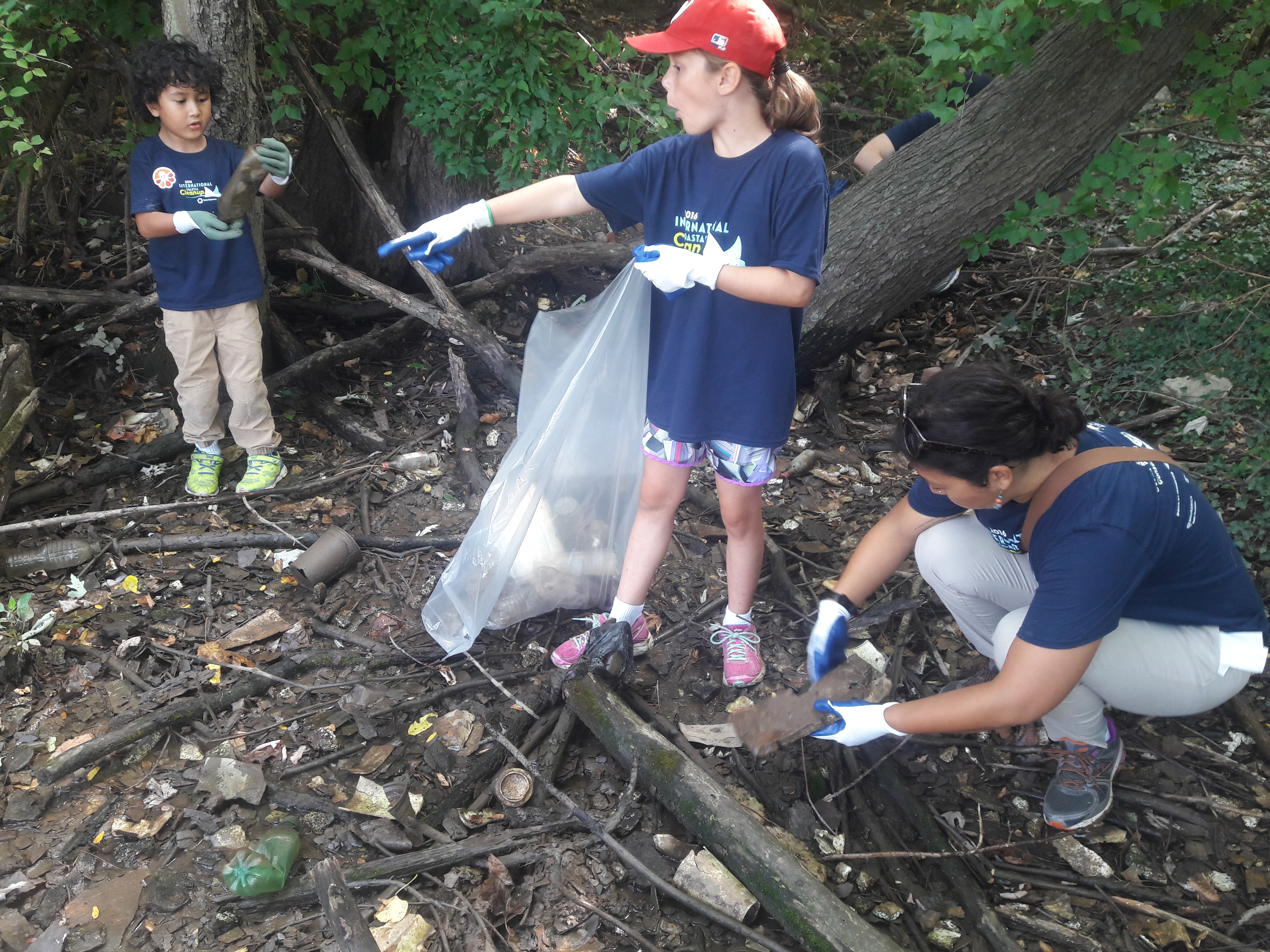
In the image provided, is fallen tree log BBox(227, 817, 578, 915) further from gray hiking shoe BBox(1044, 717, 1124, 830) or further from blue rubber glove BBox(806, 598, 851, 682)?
gray hiking shoe BBox(1044, 717, 1124, 830)

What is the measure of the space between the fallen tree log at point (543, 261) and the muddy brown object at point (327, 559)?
5.71ft

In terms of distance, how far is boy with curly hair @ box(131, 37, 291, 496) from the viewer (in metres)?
2.75

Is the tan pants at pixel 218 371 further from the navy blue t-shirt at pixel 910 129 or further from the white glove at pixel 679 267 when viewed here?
the navy blue t-shirt at pixel 910 129

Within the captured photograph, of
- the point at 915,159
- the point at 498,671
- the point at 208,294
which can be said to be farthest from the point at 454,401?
the point at 915,159

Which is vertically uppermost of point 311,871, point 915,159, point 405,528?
point 915,159

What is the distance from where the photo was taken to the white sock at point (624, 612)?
2.36 meters

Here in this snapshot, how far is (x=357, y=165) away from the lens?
12.5 feet

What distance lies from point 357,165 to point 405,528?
1871 mm

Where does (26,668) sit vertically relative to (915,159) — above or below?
below

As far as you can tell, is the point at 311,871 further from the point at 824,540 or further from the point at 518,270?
the point at 518,270

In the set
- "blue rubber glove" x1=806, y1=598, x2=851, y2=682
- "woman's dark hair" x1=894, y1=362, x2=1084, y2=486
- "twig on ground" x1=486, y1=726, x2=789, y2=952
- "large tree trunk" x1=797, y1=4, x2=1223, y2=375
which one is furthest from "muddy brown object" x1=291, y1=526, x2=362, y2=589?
"large tree trunk" x1=797, y1=4, x2=1223, y2=375

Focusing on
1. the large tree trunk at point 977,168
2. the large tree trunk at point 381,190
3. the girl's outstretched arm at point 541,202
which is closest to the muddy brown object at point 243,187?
the girl's outstretched arm at point 541,202

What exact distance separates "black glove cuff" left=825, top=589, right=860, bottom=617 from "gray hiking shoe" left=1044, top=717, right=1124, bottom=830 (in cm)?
65

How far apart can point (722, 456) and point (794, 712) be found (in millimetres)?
730
